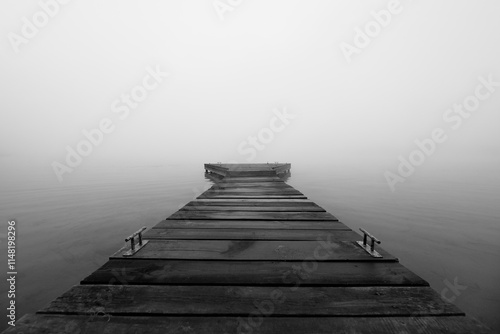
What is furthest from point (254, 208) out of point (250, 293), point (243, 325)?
point (243, 325)

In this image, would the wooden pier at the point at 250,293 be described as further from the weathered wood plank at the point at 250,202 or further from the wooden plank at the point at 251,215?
the weathered wood plank at the point at 250,202

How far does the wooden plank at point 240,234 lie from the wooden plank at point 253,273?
38.2 inches

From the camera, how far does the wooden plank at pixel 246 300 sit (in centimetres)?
205

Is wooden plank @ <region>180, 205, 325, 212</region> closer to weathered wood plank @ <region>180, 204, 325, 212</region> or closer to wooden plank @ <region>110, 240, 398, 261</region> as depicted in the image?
weathered wood plank @ <region>180, 204, 325, 212</region>

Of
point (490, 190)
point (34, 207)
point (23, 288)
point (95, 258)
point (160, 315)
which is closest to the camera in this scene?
point (160, 315)

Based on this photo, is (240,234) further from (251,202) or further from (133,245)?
(251,202)

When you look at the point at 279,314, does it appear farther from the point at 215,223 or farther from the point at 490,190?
the point at 490,190

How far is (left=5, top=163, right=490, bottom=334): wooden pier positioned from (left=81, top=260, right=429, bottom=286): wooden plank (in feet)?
0.04

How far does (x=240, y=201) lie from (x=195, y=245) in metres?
3.80

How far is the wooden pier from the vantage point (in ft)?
6.23

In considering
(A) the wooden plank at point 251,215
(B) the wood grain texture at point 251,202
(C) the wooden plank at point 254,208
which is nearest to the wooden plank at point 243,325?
(A) the wooden plank at point 251,215

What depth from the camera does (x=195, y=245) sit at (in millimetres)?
3643

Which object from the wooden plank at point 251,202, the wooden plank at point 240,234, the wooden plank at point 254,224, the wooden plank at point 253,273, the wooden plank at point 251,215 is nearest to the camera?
the wooden plank at point 253,273

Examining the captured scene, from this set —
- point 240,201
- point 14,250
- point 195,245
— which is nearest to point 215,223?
point 195,245
